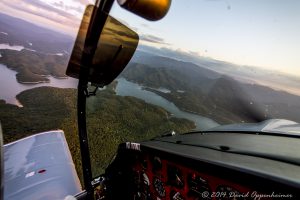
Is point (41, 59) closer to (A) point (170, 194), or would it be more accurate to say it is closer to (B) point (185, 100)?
(B) point (185, 100)

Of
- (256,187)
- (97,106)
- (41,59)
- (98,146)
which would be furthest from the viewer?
(41,59)

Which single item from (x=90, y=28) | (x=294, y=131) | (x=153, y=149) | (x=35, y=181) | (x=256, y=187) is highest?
(x=90, y=28)

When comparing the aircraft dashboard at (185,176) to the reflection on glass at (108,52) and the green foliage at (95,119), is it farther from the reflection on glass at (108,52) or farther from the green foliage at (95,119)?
the green foliage at (95,119)

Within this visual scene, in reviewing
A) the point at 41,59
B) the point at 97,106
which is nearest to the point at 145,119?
the point at 97,106

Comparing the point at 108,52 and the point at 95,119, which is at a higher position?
the point at 108,52

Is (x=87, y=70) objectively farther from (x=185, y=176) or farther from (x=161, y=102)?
(x=161, y=102)

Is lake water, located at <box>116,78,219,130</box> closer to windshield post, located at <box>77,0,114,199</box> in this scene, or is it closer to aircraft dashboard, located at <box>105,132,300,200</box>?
aircraft dashboard, located at <box>105,132,300,200</box>

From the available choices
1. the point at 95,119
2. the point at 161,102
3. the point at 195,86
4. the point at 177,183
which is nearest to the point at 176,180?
the point at 177,183

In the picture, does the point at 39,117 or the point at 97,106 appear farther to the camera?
the point at 97,106
